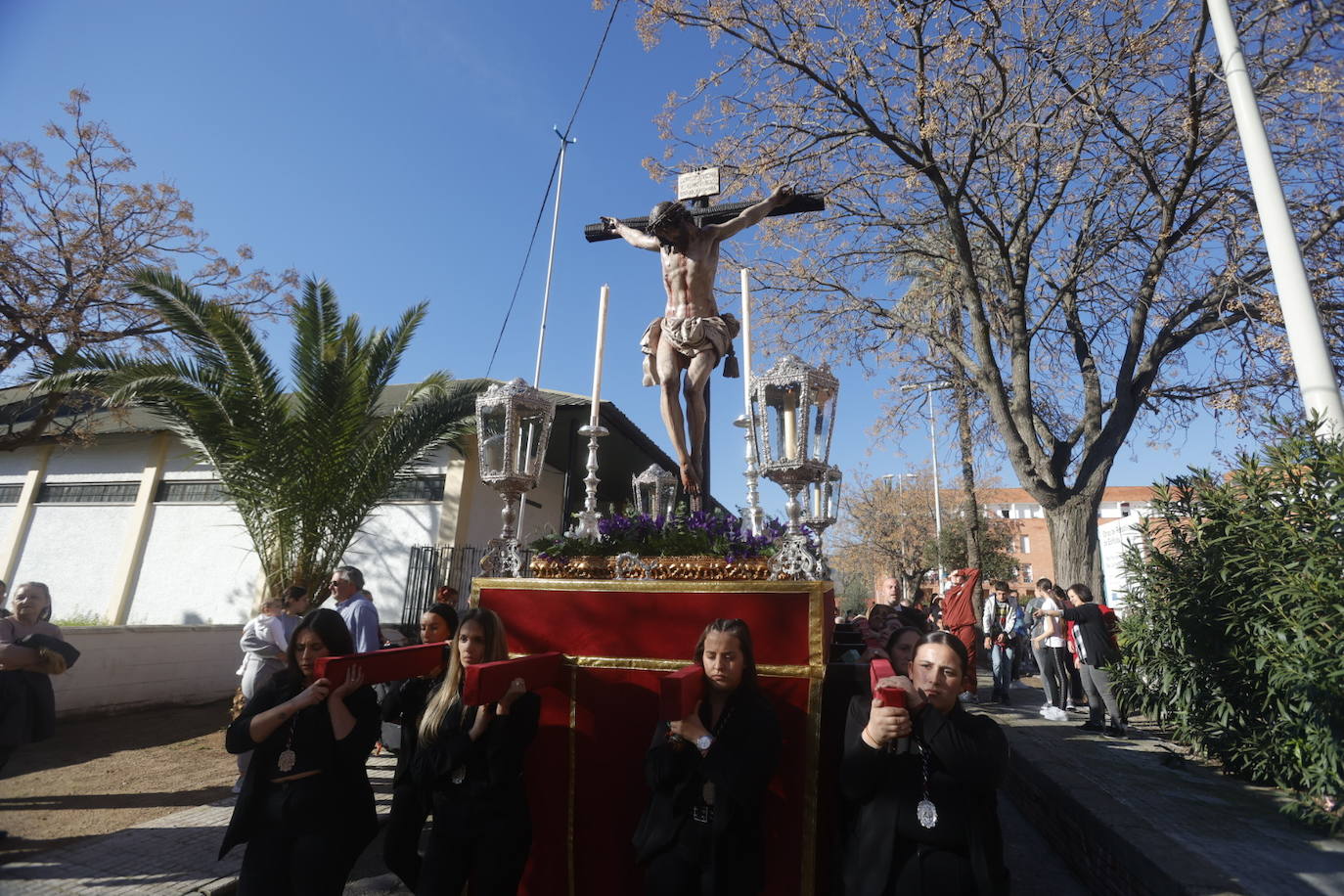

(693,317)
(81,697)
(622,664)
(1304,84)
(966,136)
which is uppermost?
(966,136)

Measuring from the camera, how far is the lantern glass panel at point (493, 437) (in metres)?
4.33

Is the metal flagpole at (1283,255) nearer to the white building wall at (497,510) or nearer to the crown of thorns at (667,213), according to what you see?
the crown of thorns at (667,213)

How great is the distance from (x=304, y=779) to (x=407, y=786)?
0.44 meters

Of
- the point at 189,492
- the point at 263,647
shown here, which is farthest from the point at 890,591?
the point at 189,492

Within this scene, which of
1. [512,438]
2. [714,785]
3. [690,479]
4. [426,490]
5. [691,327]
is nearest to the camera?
[714,785]

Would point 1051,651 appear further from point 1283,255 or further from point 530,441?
point 530,441

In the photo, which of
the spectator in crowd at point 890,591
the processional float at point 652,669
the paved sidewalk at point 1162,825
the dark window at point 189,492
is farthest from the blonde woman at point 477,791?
the dark window at point 189,492

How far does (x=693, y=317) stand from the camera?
15.4 ft

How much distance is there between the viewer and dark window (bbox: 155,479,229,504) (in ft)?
46.1

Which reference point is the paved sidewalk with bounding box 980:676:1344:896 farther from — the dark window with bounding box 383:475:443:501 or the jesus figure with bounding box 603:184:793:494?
the dark window with bounding box 383:475:443:501

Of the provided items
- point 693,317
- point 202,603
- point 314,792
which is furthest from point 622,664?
point 202,603

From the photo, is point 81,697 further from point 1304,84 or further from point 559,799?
point 1304,84

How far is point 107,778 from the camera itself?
6.08m

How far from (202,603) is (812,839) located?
48.5 ft
